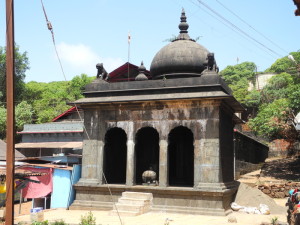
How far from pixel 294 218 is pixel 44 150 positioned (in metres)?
29.7

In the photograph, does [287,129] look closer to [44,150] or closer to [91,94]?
[91,94]

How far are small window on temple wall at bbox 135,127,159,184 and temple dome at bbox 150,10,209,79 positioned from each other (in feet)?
10.2

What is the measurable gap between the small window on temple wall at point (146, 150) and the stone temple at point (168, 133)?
0.05 meters

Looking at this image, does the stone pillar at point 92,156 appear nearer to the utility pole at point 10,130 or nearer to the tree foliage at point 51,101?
the utility pole at point 10,130

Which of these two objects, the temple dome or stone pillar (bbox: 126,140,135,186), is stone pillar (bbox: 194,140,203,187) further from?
the temple dome

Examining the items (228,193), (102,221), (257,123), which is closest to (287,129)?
(257,123)

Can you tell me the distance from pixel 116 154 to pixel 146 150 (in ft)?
5.55

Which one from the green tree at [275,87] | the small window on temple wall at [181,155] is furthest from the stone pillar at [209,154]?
the green tree at [275,87]

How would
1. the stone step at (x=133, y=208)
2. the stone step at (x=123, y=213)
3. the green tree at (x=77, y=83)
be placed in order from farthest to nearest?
the green tree at (x=77, y=83) → the stone step at (x=133, y=208) → the stone step at (x=123, y=213)

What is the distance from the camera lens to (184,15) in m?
20.9

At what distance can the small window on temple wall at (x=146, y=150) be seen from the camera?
19281mm

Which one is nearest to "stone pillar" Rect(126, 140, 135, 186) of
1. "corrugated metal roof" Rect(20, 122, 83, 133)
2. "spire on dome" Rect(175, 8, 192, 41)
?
"spire on dome" Rect(175, 8, 192, 41)

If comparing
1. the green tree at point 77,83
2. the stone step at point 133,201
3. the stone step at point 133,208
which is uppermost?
the green tree at point 77,83

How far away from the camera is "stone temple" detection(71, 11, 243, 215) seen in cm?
1527
